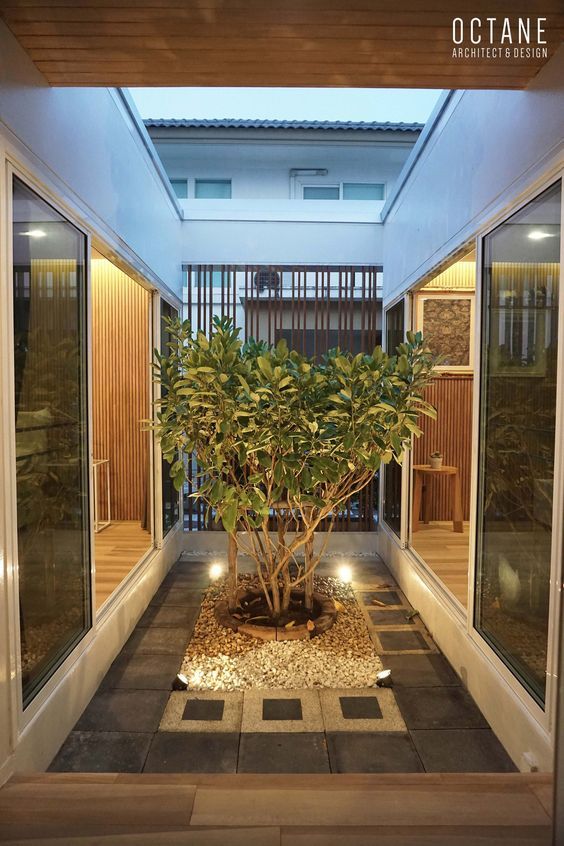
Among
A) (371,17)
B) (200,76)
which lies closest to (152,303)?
(200,76)

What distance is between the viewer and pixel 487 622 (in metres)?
2.66

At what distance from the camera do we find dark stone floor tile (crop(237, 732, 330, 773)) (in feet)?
7.36

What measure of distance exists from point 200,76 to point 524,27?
1261 mm

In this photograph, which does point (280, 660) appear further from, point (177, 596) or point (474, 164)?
point (474, 164)

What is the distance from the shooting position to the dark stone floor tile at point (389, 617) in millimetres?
3723

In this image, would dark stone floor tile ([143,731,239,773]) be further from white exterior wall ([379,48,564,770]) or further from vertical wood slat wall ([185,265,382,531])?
vertical wood slat wall ([185,265,382,531])

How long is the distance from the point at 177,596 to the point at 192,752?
75.6 inches

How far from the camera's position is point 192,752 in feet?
7.72

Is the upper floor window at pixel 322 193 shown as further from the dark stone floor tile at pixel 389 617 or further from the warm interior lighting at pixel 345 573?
the dark stone floor tile at pixel 389 617

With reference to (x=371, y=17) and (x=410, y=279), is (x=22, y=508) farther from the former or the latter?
(x=410, y=279)

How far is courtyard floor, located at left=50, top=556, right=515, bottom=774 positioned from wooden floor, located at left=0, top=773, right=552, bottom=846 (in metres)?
0.53

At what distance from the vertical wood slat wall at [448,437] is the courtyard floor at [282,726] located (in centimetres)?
265

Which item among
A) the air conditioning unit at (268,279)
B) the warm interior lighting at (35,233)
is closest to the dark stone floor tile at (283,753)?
the warm interior lighting at (35,233)

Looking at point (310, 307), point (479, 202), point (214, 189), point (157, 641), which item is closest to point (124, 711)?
point (157, 641)
